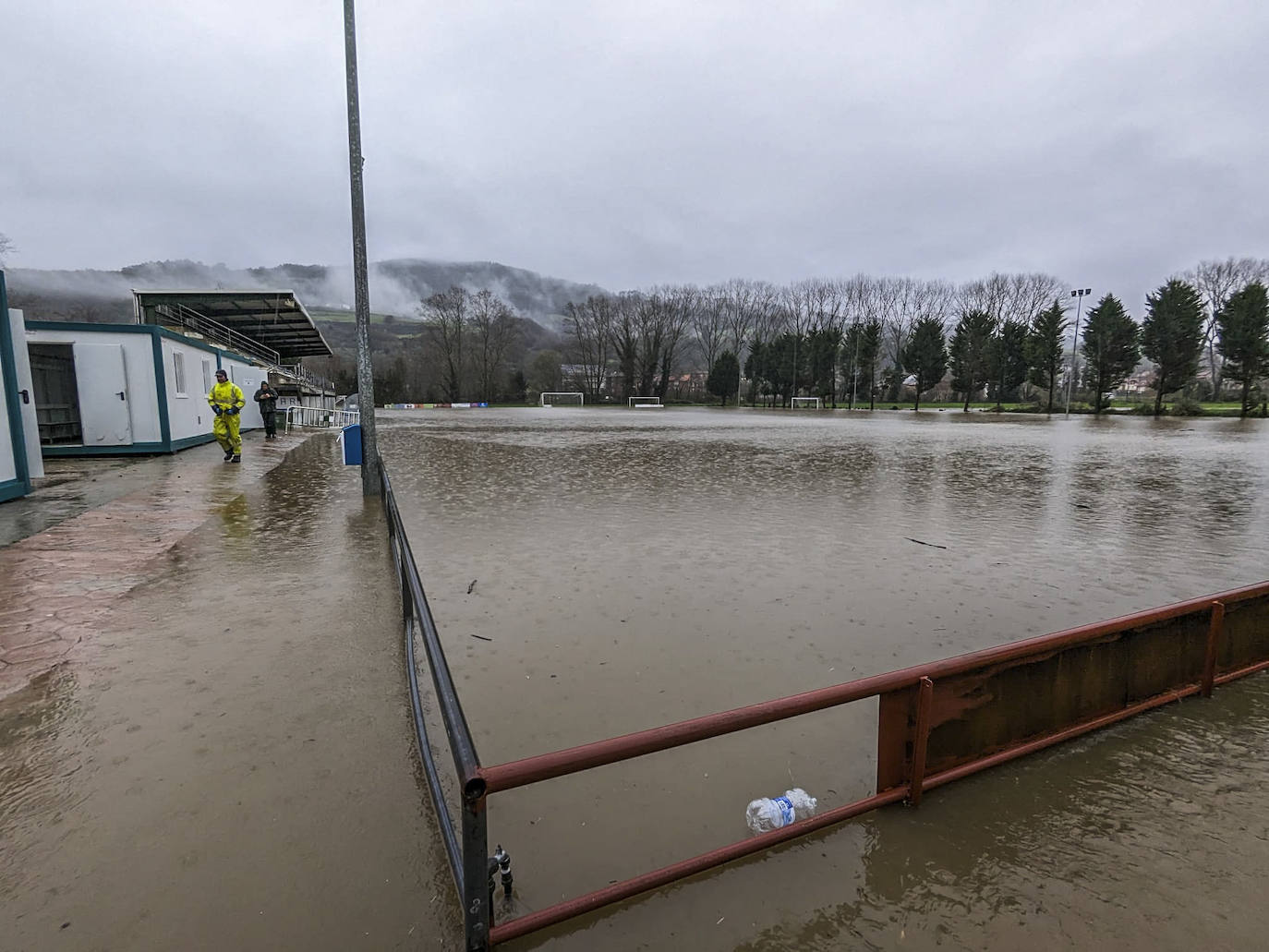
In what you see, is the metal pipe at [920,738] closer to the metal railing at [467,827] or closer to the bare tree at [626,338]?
the metal railing at [467,827]

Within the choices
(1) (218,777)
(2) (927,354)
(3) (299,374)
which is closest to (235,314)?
(3) (299,374)

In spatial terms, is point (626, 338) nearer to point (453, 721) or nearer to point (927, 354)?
point (927, 354)

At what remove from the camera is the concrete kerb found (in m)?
3.96

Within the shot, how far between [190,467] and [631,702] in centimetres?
1225

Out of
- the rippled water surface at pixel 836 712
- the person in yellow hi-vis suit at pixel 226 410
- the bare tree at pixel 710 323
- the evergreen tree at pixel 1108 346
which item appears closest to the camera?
the rippled water surface at pixel 836 712

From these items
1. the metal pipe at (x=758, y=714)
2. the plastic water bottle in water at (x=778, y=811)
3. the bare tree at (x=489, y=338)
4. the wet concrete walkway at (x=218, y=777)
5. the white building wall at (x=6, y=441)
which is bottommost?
the plastic water bottle in water at (x=778, y=811)

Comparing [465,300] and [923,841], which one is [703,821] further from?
[465,300]

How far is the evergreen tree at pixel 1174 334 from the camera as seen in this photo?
45169 millimetres

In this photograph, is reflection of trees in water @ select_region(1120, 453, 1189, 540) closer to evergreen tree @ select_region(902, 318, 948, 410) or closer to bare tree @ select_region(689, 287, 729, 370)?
evergreen tree @ select_region(902, 318, 948, 410)

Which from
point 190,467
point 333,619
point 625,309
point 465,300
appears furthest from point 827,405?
point 333,619

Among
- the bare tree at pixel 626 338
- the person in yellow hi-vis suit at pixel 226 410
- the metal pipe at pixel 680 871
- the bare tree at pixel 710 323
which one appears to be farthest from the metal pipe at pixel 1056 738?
the bare tree at pixel 710 323

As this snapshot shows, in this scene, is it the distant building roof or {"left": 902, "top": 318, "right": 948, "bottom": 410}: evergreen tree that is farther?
{"left": 902, "top": 318, "right": 948, "bottom": 410}: evergreen tree

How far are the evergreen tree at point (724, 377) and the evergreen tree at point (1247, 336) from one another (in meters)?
46.4

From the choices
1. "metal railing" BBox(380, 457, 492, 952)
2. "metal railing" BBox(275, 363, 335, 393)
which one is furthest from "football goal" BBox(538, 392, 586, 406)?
"metal railing" BBox(380, 457, 492, 952)
